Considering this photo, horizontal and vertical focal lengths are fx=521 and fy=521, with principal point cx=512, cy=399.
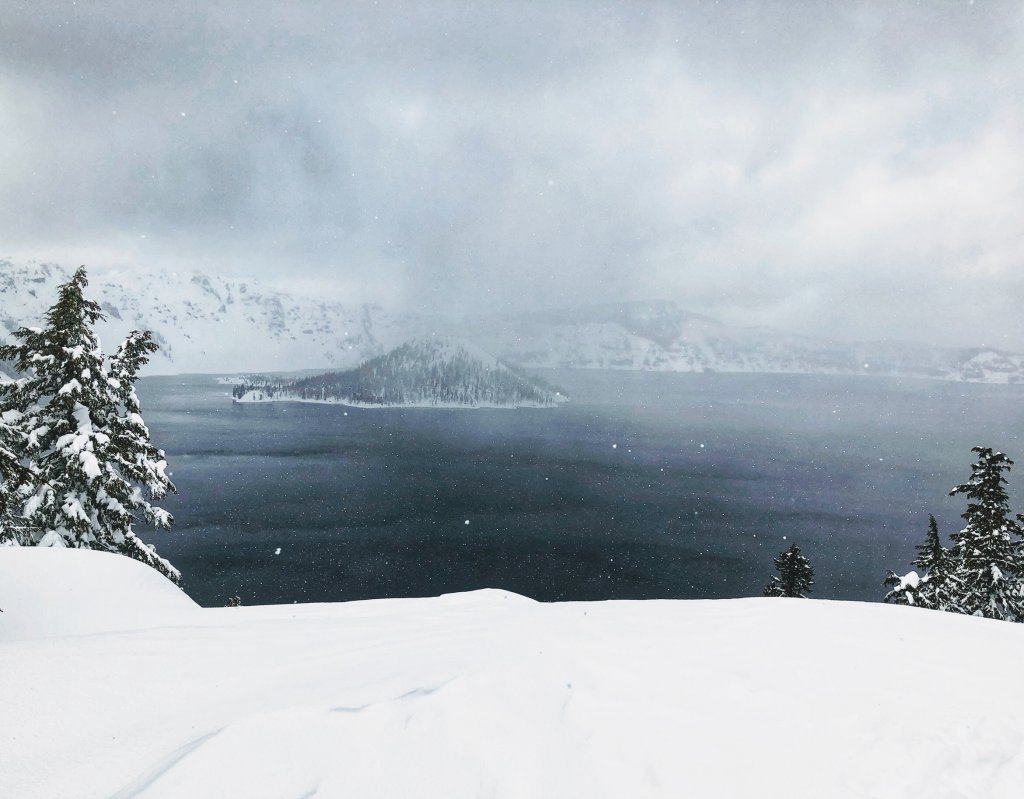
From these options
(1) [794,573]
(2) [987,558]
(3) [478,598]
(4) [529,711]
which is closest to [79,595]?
(3) [478,598]

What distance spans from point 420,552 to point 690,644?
75620 millimetres

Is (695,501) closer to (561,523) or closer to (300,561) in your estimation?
(561,523)

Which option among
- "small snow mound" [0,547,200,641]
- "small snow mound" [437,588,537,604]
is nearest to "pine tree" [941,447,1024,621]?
"small snow mound" [437,588,537,604]

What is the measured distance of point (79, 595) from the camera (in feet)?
32.5

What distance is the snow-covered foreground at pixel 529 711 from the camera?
4.04 metres

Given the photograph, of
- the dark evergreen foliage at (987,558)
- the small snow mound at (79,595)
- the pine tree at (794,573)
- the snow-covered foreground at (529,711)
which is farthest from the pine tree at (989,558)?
the small snow mound at (79,595)

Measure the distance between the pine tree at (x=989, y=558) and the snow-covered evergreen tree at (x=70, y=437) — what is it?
28581 millimetres

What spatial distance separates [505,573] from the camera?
232 ft

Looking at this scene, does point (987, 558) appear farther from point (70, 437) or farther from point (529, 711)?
point (70, 437)

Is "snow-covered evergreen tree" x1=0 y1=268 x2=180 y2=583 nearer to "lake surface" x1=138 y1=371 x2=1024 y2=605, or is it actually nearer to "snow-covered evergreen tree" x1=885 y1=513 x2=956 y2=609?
"snow-covered evergreen tree" x1=885 y1=513 x2=956 y2=609

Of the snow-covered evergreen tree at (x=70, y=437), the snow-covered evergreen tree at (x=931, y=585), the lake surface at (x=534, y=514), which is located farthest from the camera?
the lake surface at (x=534, y=514)

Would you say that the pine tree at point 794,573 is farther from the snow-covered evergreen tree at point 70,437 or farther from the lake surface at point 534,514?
the lake surface at point 534,514

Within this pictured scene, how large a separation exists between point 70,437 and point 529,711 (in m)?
16.5

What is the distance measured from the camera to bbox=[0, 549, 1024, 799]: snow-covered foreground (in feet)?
13.3
